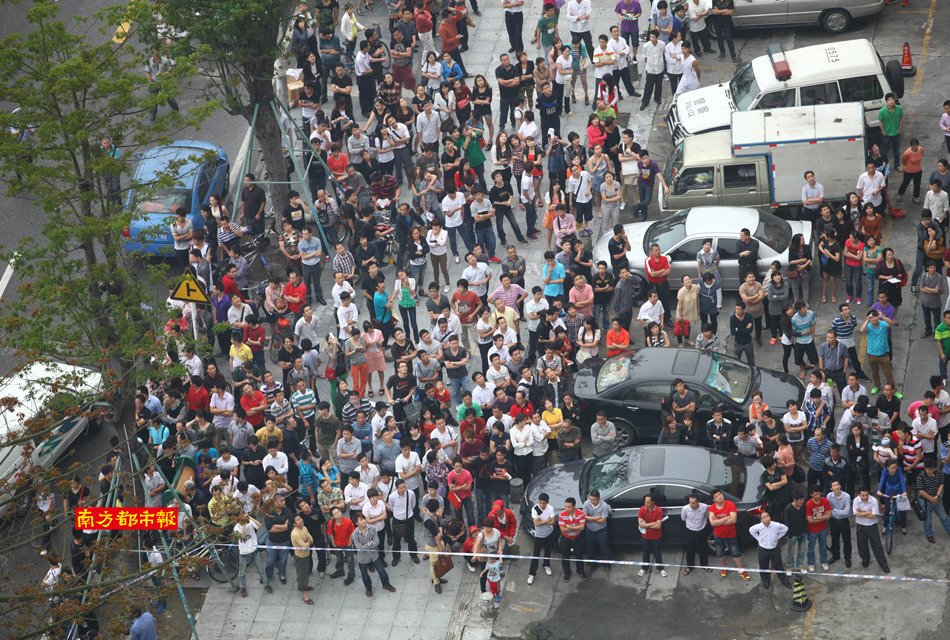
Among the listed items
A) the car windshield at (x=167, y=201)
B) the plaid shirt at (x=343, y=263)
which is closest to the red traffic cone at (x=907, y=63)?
the plaid shirt at (x=343, y=263)

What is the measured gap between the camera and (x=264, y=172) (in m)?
27.8

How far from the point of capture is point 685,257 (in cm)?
2302

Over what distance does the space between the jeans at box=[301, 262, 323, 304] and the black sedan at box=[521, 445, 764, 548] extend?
7126mm

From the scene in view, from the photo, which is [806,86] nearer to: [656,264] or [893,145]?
[893,145]

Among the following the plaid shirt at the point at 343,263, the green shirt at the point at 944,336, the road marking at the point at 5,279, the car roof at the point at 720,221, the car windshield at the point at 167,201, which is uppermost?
the car windshield at the point at 167,201

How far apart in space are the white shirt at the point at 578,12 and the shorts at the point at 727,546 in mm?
13587

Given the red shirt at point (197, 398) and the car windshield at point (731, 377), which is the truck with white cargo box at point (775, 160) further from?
the red shirt at point (197, 398)

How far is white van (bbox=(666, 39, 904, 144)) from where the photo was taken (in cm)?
2544

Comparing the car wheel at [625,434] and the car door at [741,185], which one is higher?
the car door at [741,185]

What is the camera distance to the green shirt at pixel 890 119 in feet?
81.1

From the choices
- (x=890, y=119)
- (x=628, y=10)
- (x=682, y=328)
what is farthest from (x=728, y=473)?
(x=628, y=10)

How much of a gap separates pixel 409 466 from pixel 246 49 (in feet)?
30.7

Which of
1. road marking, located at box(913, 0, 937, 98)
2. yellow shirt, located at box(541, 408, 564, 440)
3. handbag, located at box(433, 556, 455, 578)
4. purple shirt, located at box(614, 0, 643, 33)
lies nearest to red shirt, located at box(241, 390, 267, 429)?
handbag, located at box(433, 556, 455, 578)

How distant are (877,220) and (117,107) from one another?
12107 mm
